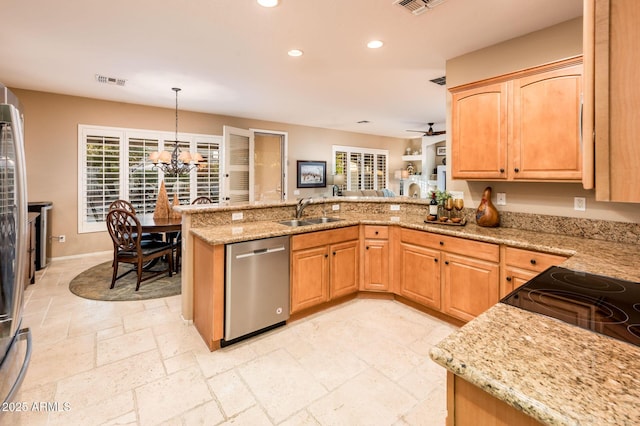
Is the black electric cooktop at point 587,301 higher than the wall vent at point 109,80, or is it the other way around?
the wall vent at point 109,80

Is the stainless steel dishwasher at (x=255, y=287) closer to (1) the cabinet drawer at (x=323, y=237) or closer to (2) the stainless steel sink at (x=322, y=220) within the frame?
(1) the cabinet drawer at (x=323, y=237)

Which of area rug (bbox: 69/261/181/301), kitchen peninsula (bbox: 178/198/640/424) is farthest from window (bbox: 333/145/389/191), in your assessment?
kitchen peninsula (bbox: 178/198/640/424)

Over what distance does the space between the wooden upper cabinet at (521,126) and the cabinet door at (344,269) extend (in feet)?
4.37

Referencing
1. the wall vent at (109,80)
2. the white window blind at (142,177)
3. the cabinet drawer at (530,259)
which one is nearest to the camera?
the cabinet drawer at (530,259)

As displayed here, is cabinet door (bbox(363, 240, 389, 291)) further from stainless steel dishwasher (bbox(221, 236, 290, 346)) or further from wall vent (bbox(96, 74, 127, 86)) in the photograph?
wall vent (bbox(96, 74, 127, 86))

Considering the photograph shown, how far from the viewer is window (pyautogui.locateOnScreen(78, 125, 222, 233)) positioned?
17.0ft

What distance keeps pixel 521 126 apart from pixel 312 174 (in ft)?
18.6

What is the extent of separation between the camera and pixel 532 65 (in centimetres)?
281

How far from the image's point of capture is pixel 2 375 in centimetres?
93

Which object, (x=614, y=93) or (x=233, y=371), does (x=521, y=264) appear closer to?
(x=614, y=93)

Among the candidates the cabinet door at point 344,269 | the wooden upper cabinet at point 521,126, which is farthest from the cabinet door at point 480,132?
the cabinet door at point 344,269

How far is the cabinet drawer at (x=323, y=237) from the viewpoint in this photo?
289 centimetres

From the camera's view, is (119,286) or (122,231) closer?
A: (122,231)

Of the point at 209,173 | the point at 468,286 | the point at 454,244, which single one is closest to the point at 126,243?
the point at 209,173
